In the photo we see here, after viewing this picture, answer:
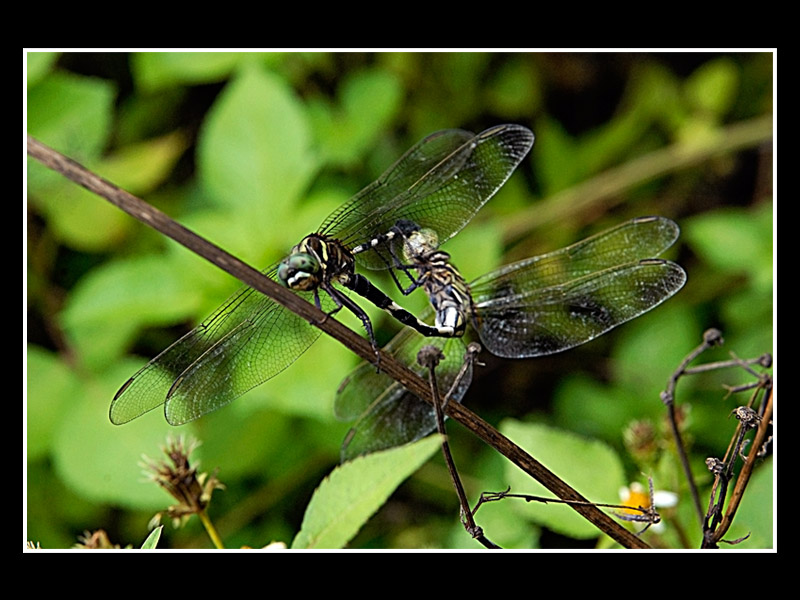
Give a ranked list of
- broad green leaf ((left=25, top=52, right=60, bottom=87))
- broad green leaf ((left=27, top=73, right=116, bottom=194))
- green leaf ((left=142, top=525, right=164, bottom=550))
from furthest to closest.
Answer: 1. broad green leaf ((left=27, top=73, right=116, bottom=194))
2. broad green leaf ((left=25, top=52, right=60, bottom=87))
3. green leaf ((left=142, top=525, right=164, bottom=550))

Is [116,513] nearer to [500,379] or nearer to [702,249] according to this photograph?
[500,379]

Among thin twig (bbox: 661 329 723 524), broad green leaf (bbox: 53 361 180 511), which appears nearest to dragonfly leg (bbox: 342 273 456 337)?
thin twig (bbox: 661 329 723 524)

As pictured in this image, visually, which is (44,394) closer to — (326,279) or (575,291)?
(326,279)

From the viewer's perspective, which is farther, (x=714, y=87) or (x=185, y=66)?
(x=714, y=87)

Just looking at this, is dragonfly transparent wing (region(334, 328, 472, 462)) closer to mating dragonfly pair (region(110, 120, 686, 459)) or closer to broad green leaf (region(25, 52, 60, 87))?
mating dragonfly pair (region(110, 120, 686, 459))

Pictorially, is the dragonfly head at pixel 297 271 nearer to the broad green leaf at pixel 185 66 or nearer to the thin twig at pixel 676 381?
the thin twig at pixel 676 381

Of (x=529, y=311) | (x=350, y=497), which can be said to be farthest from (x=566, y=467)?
(x=350, y=497)
